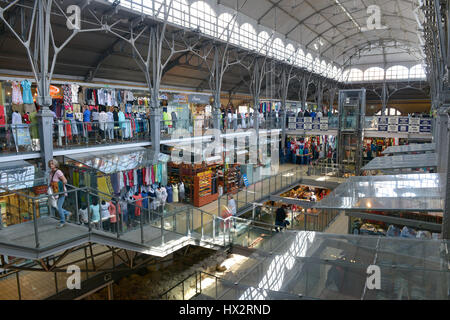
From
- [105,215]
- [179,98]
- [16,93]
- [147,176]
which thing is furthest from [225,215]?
[179,98]

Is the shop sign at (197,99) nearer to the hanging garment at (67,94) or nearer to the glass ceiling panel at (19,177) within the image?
the hanging garment at (67,94)

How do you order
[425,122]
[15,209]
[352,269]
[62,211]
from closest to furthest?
[352,269]
[15,209]
[62,211]
[425,122]

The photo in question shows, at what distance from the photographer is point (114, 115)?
41.9 feet

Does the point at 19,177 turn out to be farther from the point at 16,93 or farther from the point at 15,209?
the point at 16,93

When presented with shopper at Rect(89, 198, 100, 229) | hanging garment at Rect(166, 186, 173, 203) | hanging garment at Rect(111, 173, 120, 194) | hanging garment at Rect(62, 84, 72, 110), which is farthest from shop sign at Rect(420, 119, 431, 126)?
shopper at Rect(89, 198, 100, 229)

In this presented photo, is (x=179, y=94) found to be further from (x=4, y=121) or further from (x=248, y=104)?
(x=4, y=121)

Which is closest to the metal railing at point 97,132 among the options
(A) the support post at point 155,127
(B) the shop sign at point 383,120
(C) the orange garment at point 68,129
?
(C) the orange garment at point 68,129

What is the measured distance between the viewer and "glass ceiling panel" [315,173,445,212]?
20.2 ft

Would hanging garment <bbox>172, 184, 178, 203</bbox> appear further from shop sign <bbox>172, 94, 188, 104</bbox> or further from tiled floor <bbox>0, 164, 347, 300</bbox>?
shop sign <bbox>172, 94, 188, 104</bbox>


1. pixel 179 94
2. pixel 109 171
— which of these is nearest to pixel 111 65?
→ pixel 179 94

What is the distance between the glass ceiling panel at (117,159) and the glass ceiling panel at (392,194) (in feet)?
20.6

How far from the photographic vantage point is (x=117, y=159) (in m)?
10.5

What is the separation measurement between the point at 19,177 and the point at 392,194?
8772 mm

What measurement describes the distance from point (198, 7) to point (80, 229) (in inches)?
663
